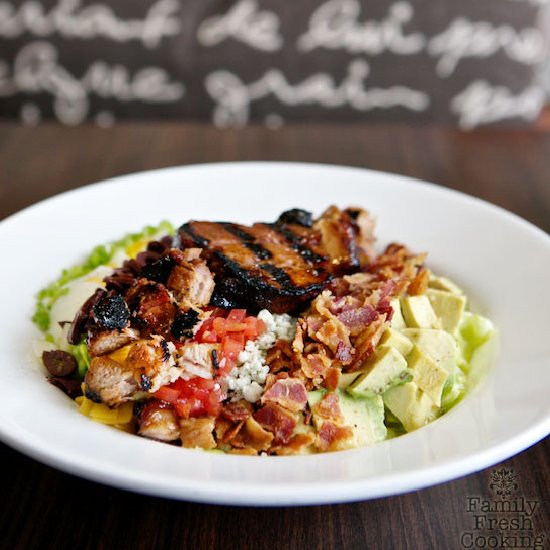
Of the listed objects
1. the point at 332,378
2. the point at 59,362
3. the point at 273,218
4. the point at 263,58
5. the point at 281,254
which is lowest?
the point at 263,58

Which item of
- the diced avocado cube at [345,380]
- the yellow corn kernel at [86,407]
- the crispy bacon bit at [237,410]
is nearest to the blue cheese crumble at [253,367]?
the crispy bacon bit at [237,410]

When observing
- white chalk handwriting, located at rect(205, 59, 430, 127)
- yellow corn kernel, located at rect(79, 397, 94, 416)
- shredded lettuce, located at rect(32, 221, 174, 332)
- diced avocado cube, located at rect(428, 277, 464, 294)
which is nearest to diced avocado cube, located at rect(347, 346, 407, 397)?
diced avocado cube, located at rect(428, 277, 464, 294)

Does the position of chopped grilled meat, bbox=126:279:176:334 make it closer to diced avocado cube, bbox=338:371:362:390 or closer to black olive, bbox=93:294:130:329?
black olive, bbox=93:294:130:329

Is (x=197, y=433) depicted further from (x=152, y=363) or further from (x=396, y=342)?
(x=396, y=342)

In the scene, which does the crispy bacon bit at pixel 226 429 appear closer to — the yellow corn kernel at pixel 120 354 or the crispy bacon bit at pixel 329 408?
the crispy bacon bit at pixel 329 408

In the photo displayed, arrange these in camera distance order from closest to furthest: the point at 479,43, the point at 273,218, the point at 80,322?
the point at 80,322, the point at 273,218, the point at 479,43

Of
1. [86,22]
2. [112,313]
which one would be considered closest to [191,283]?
[112,313]
